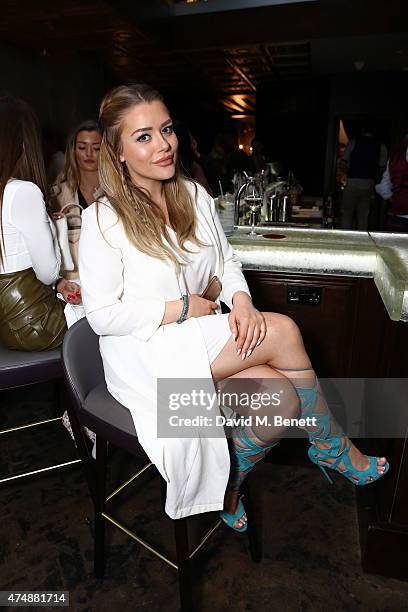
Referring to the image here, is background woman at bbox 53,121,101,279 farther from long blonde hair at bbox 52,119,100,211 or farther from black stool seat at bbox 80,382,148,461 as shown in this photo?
black stool seat at bbox 80,382,148,461

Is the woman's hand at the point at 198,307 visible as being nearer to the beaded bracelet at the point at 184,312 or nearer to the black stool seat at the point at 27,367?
the beaded bracelet at the point at 184,312

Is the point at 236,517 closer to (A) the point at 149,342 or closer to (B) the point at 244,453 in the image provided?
(B) the point at 244,453

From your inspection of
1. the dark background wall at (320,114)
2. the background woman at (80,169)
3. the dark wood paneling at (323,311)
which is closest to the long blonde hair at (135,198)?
the dark wood paneling at (323,311)

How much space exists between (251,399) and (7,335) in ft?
2.93

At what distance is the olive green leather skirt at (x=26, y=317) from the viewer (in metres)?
1.61

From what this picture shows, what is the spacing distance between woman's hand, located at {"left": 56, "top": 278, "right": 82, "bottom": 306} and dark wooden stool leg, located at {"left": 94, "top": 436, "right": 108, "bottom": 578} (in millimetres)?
572

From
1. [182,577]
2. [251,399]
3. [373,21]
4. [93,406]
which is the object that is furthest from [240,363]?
[373,21]

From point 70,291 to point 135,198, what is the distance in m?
0.62

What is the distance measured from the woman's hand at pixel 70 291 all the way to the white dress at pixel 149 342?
0.54 meters

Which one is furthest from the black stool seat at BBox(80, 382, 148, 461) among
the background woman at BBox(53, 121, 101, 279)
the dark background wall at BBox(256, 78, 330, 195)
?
the dark background wall at BBox(256, 78, 330, 195)

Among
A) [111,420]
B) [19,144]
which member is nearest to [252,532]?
[111,420]

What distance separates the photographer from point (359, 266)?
161 cm

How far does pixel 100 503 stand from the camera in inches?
58.3

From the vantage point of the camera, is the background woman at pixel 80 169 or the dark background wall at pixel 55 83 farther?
the dark background wall at pixel 55 83
